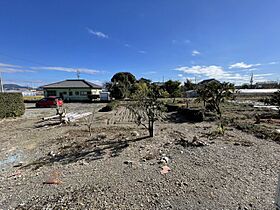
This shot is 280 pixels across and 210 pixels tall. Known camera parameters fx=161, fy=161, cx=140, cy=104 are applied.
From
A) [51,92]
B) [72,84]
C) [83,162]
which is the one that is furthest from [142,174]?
[51,92]

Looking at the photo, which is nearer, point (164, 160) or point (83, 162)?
point (164, 160)

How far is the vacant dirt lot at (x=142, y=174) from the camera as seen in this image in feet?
9.13

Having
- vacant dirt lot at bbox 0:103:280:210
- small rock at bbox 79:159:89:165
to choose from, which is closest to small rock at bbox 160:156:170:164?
vacant dirt lot at bbox 0:103:280:210

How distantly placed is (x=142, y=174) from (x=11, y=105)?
14.0m

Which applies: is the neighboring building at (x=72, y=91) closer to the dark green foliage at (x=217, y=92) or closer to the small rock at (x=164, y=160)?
the dark green foliage at (x=217, y=92)

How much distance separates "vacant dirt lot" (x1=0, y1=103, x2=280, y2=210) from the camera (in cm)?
278

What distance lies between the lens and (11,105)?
12914mm

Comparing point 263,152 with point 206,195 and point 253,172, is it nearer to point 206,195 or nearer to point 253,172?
point 253,172

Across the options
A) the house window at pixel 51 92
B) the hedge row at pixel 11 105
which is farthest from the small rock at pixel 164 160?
the house window at pixel 51 92

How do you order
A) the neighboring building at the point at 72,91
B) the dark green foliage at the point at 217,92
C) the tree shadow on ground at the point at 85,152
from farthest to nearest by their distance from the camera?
the neighboring building at the point at 72,91 → the dark green foliage at the point at 217,92 → the tree shadow on ground at the point at 85,152

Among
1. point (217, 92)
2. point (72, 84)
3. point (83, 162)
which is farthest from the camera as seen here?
point (72, 84)

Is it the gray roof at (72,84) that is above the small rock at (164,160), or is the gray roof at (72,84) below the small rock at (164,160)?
above

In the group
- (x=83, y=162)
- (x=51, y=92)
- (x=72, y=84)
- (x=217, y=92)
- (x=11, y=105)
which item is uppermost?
(x=72, y=84)

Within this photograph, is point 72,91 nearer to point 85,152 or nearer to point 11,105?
point 11,105
